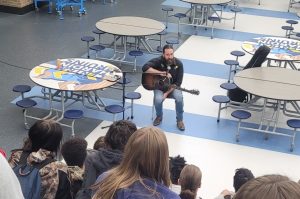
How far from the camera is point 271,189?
1652 mm

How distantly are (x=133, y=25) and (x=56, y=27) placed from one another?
2550 millimetres

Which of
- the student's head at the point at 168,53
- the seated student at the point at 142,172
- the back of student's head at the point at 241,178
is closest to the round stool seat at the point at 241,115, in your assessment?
the student's head at the point at 168,53

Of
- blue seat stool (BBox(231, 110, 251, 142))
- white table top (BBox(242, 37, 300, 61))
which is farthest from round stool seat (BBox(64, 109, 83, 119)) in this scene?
white table top (BBox(242, 37, 300, 61))

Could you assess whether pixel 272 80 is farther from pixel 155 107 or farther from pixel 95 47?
pixel 95 47

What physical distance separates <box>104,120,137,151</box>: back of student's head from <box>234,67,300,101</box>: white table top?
3.43m

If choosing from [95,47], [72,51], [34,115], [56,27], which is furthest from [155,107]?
[56,27]

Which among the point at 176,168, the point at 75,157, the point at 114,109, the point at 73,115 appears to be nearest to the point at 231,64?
the point at 114,109

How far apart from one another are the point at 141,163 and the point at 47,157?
1174 millimetres

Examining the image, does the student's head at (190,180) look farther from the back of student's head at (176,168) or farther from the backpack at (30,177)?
the backpack at (30,177)

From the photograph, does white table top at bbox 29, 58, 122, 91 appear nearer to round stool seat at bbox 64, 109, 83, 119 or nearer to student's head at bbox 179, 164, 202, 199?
round stool seat at bbox 64, 109, 83, 119

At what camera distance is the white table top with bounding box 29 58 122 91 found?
6348 millimetres

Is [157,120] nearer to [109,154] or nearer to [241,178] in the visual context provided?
[241,178]

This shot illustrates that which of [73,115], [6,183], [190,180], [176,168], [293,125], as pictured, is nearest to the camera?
[6,183]

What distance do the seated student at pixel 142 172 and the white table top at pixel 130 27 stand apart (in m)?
6.31
